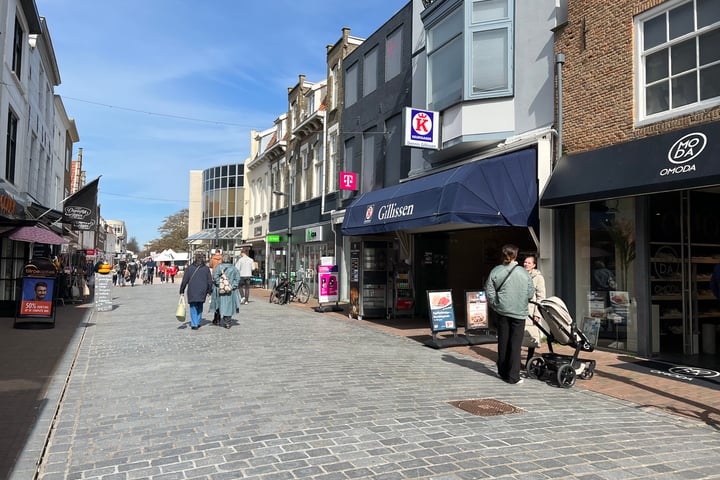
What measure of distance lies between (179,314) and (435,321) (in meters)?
5.31

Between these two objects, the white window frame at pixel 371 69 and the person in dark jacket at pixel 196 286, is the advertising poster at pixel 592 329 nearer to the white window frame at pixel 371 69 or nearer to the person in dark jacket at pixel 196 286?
the person in dark jacket at pixel 196 286

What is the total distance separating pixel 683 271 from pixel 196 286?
376 inches

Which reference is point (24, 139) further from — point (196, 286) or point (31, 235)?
point (196, 286)

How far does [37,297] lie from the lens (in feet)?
39.3

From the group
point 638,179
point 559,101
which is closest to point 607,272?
point 638,179

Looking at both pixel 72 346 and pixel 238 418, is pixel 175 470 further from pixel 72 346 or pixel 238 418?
pixel 72 346

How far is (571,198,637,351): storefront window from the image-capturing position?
30.0ft

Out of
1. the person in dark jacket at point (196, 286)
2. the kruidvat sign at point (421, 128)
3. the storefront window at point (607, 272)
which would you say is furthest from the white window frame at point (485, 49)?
the person in dark jacket at point (196, 286)

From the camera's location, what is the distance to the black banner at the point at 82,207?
57.0 feet

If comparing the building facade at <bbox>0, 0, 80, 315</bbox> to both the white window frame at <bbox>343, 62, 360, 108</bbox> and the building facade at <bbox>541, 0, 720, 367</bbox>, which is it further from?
the building facade at <bbox>541, 0, 720, 367</bbox>

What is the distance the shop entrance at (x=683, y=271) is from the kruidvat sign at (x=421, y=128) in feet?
18.1

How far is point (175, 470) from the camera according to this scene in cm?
390

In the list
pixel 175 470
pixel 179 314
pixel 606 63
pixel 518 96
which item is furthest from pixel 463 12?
pixel 175 470

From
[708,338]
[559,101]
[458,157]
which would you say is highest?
[559,101]
